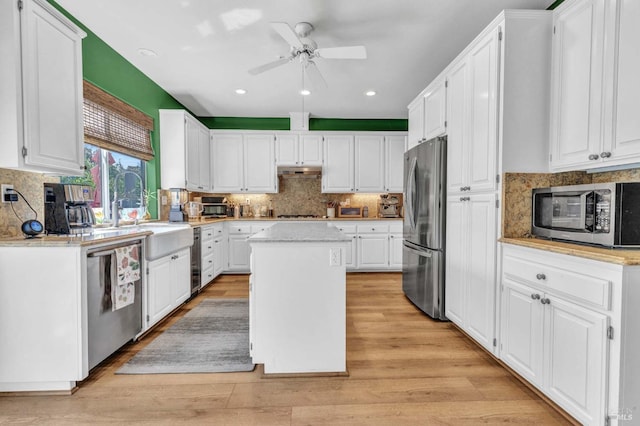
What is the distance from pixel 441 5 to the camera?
2.36 m

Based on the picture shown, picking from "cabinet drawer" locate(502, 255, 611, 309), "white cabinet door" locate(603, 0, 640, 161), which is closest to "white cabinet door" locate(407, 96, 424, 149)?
"white cabinet door" locate(603, 0, 640, 161)

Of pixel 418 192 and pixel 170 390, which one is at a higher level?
pixel 418 192

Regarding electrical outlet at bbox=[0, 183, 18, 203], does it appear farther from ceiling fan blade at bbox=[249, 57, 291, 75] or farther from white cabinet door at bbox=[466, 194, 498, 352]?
white cabinet door at bbox=[466, 194, 498, 352]

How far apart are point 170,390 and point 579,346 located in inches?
92.8

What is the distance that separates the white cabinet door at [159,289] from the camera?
2.63 meters

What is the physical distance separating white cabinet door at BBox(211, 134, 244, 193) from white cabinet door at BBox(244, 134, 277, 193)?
4.6 inches

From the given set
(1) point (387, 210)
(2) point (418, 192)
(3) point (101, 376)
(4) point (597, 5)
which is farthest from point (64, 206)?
(1) point (387, 210)

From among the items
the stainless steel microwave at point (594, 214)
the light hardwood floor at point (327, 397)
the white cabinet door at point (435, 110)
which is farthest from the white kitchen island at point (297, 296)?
the white cabinet door at point (435, 110)

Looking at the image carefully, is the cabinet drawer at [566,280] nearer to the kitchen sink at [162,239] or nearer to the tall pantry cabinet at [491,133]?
the tall pantry cabinet at [491,133]

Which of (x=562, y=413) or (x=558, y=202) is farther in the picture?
(x=558, y=202)

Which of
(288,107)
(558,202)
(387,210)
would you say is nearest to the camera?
(558,202)

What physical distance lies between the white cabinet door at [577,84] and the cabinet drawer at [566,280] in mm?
723

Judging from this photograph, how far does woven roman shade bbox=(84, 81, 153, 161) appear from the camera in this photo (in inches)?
110

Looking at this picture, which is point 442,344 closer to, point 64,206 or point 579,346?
point 579,346
